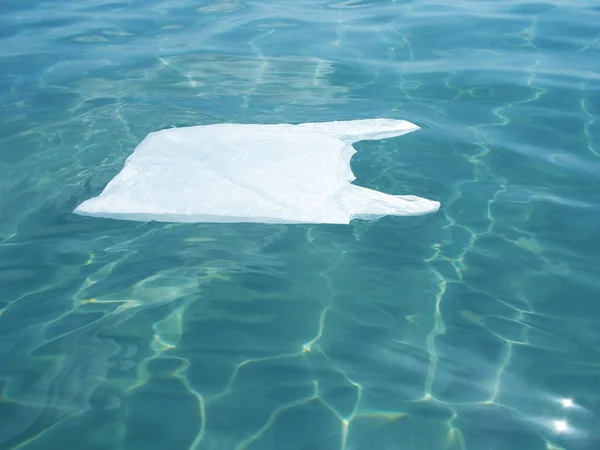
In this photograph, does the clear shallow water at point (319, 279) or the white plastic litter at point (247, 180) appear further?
the white plastic litter at point (247, 180)

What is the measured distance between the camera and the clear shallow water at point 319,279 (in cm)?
220

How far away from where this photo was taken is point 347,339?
2539 millimetres

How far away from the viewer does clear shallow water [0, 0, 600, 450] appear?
7.21 feet

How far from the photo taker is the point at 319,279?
114 inches

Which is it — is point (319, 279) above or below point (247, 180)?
below

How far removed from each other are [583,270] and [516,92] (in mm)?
2132

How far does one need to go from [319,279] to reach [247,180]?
809 mm

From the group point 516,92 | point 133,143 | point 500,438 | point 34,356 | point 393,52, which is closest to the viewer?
point 500,438

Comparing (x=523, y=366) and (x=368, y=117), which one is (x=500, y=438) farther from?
(x=368, y=117)

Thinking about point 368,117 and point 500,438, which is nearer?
point 500,438

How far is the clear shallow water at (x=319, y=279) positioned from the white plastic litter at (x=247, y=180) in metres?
0.08

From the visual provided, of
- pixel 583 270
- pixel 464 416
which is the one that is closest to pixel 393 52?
pixel 583 270

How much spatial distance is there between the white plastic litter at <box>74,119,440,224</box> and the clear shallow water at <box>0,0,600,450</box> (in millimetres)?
83

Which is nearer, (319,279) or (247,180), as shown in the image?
(319,279)
